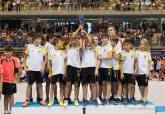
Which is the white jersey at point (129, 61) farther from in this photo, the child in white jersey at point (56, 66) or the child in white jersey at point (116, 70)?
the child in white jersey at point (56, 66)

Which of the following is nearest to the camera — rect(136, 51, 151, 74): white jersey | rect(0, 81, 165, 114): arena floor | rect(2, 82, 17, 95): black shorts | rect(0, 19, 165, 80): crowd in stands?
rect(136, 51, 151, 74): white jersey

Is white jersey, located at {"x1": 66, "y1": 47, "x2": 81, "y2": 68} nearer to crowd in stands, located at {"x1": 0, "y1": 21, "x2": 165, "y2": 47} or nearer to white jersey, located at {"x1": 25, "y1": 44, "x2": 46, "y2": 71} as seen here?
white jersey, located at {"x1": 25, "y1": 44, "x2": 46, "y2": 71}

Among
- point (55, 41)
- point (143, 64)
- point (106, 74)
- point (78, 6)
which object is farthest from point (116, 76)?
point (78, 6)

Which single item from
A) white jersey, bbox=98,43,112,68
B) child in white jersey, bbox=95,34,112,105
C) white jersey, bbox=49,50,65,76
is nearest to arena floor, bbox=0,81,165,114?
white jersey, bbox=49,50,65,76

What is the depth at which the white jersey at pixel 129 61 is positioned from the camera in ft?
38.4

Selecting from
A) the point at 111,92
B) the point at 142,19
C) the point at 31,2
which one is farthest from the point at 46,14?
the point at 111,92

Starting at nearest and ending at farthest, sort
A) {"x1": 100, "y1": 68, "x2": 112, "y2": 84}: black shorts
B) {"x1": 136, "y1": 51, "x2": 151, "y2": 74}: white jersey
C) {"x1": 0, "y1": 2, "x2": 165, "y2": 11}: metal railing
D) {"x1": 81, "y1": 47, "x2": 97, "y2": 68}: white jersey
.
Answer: {"x1": 81, "y1": 47, "x2": 97, "y2": 68}: white jersey, {"x1": 100, "y1": 68, "x2": 112, "y2": 84}: black shorts, {"x1": 136, "y1": 51, "x2": 151, "y2": 74}: white jersey, {"x1": 0, "y1": 2, "x2": 165, "y2": 11}: metal railing

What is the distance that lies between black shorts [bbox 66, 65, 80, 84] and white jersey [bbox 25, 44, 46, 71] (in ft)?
2.30

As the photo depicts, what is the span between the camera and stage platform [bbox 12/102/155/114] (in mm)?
11273

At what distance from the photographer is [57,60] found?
11.5 m

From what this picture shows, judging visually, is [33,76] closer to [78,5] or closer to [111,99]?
[111,99]

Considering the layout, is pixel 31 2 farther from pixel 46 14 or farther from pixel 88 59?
pixel 88 59

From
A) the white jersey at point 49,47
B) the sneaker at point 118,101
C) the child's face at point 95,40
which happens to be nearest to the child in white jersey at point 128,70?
the sneaker at point 118,101

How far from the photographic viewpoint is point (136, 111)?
11578 mm
